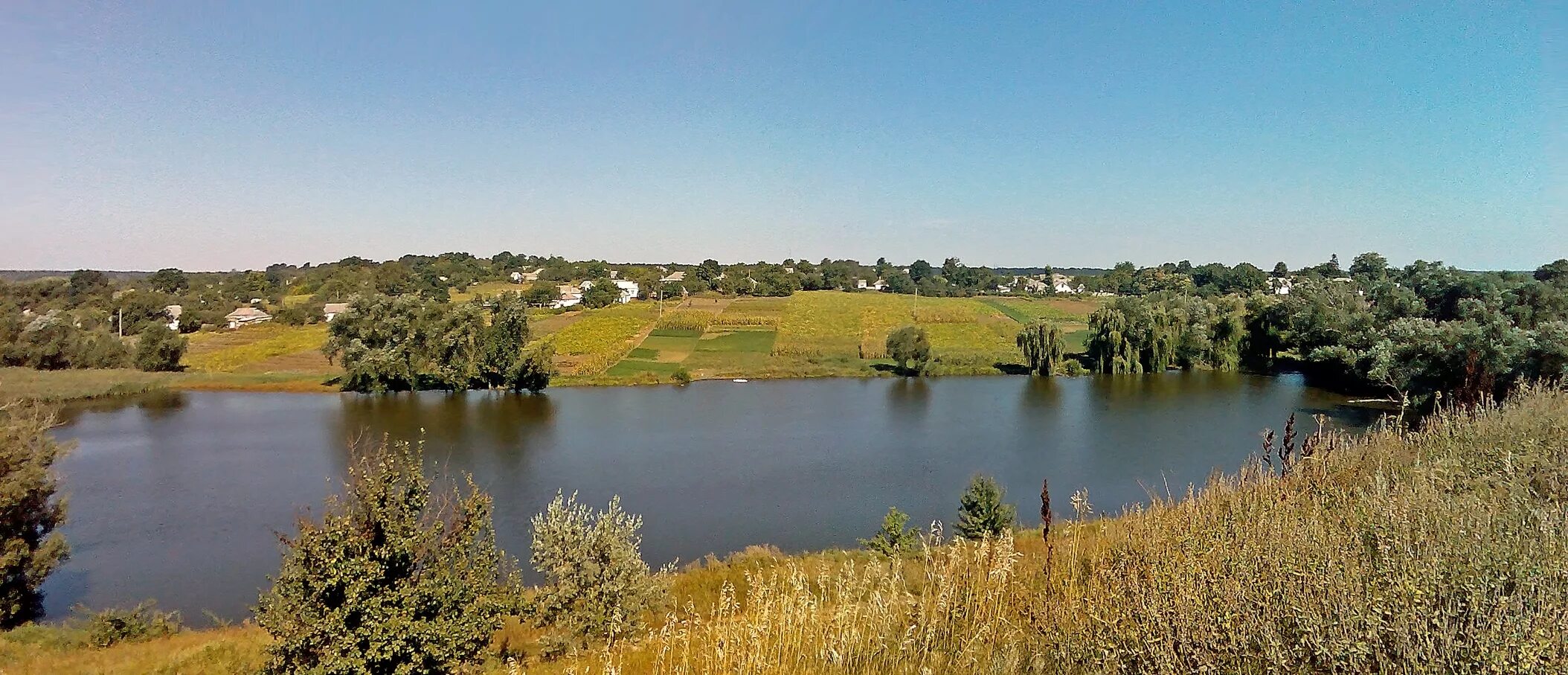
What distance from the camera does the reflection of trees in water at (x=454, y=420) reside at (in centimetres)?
2736

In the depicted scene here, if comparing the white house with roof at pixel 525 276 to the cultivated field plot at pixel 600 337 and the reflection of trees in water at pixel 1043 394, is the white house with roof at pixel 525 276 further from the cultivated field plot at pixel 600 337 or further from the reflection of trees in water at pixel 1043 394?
the reflection of trees in water at pixel 1043 394

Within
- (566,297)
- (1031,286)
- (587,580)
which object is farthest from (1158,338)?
(1031,286)

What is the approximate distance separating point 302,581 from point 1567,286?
4504 centimetres

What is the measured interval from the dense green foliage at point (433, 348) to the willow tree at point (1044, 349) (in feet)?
89.5

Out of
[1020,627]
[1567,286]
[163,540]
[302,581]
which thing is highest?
[1567,286]

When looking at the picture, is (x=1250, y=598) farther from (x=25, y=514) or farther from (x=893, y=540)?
(x=25, y=514)

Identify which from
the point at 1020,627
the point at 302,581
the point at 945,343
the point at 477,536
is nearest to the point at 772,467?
the point at 477,536

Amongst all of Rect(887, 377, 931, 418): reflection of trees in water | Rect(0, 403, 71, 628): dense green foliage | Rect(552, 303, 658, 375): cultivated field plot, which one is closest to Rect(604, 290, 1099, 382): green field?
Rect(552, 303, 658, 375): cultivated field plot

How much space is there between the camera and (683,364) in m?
45.2

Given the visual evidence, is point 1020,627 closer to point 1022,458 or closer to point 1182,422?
point 1022,458

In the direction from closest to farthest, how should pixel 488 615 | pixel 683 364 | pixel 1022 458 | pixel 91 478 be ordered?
1. pixel 488 615
2. pixel 91 478
3. pixel 1022 458
4. pixel 683 364

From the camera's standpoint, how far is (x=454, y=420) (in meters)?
31.7

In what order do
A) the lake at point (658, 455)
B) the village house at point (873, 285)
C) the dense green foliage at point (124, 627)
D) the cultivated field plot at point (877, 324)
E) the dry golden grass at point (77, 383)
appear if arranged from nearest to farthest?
1. the dense green foliage at point (124, 627)
2. the lake at point (658, 455)
3. the dry golden grass at point (77, 383)
4. the cultivated field plot at point (877, 324)
5. the village house at point (873, 285)

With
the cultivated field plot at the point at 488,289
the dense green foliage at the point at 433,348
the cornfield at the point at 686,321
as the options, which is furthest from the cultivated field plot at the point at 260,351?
the cornfield at the point at 686,321
